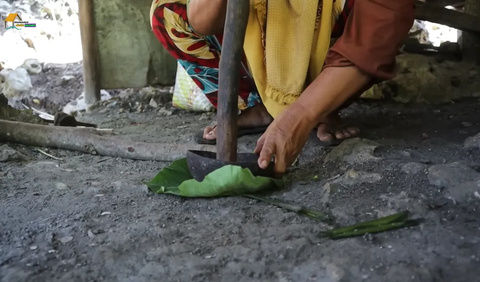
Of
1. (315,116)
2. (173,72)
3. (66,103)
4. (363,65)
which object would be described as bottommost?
(66,103)

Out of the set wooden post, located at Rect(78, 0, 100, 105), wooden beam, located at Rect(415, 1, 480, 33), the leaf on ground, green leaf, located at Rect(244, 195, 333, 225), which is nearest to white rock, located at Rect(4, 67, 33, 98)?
wooden post, located at Rect(78, 0, 100, 105)

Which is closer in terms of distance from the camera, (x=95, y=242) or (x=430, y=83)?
(x=95, y=242)

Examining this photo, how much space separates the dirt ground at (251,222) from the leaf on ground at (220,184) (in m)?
0.02

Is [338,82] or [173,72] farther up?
[338,82]

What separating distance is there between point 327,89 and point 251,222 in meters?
0.50

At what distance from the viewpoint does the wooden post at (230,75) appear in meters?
1.21

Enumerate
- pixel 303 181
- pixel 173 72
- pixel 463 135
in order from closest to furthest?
pixel 303 181, pixel 463 135, pixel 173 72

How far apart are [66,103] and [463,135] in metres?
2.61

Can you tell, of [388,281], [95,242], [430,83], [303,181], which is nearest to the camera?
[388,281]

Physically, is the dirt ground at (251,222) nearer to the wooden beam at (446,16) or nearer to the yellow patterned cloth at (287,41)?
the yellow patterned cloth at (287,41)

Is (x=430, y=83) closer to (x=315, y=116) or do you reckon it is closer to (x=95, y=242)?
(x=315, y=116)

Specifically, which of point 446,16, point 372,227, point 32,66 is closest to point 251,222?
point 372,227

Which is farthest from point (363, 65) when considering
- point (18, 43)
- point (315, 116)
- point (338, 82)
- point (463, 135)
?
point (18, 43)

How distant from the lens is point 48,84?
12.0ft
